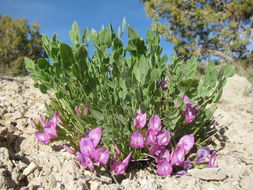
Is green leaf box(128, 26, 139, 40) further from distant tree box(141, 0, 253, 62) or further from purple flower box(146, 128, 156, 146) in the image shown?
distant tree box(141, 0, 253, 62)

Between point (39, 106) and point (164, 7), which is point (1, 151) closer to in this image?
point (39, 106)

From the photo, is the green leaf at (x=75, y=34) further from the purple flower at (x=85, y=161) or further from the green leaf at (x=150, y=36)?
the purple flower at (x=85, y=161)

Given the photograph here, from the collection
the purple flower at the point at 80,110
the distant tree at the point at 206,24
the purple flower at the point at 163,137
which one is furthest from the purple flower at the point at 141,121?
the distant tree at the point at 206,24

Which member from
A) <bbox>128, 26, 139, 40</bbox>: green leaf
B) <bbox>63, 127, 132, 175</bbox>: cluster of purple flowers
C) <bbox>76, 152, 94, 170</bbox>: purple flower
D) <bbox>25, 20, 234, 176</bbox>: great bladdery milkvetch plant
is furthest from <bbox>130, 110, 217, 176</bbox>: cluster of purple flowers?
<bbox>128, 26, 139, 40</bbox>: green leaf

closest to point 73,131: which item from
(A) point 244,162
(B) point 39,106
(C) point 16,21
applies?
(B) point 39,106

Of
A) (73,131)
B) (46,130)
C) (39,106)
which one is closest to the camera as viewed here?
(46,130)
